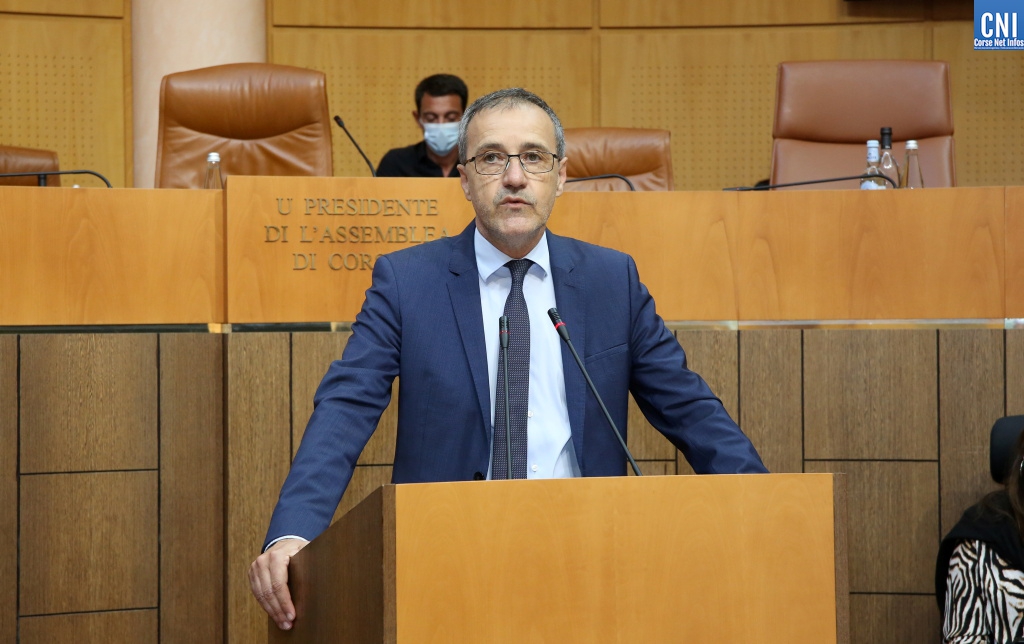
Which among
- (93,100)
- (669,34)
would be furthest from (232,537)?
(669,34)

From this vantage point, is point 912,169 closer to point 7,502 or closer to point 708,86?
point 708,86

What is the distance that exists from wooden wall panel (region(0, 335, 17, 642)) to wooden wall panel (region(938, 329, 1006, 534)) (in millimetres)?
2376

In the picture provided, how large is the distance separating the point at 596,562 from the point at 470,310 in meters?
0.79

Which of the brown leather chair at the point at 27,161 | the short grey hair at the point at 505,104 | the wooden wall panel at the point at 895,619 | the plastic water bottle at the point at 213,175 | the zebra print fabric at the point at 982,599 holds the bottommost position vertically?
the wooden wall panel at the point at 895,619

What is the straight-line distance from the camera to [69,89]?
19.8 ft

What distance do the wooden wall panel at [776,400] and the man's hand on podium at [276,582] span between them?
1641mm

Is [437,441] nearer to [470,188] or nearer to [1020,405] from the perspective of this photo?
[470,188]

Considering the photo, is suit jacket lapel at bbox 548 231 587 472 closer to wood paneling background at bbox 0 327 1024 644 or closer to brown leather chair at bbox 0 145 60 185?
wood paneling background at bbox 0 327 1024 644

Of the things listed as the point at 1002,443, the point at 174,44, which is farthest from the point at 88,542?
the point at 174,44

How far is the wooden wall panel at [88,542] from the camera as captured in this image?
2.80 metres

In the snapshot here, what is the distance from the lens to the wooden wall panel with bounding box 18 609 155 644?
2.80 metres

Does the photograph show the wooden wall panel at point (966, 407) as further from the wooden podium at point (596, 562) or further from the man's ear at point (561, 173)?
the wooden podium at point (596, 562)

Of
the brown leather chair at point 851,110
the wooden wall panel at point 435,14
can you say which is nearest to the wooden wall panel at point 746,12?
the wooden wall panel at point 435,14

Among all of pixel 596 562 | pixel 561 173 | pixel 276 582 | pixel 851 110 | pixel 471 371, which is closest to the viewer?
pixel 596 562
